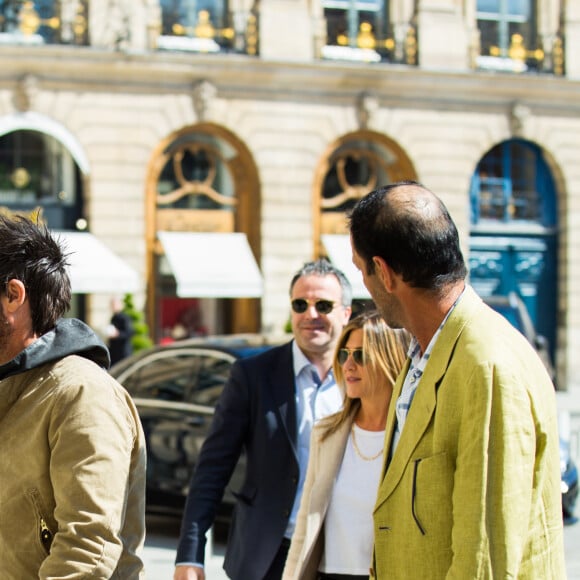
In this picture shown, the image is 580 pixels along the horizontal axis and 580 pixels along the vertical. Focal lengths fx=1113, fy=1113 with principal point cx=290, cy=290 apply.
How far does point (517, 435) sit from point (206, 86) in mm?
19386

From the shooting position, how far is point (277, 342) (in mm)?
8750

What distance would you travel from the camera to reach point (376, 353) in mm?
4258

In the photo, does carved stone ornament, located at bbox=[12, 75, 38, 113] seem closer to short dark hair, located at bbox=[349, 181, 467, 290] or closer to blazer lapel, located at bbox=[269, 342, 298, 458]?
blazer lapel, located at bbox=[269, 342, 298, 458]

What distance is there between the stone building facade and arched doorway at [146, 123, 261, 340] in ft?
0.13

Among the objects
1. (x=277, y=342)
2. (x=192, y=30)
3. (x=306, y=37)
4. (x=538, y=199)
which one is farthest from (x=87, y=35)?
(x=277, y=342)

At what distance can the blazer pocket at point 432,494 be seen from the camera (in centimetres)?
254

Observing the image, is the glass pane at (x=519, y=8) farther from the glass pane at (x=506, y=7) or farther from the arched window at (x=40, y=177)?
the arched window at (x=40, y=177)

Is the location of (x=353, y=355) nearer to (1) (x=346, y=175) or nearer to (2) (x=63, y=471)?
(2) (x=63, y=471)

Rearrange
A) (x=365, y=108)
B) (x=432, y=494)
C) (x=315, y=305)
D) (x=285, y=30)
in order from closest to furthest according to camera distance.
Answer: (x=432, y=494) < (x=315, y=305) < (x=285, y=30) < (x=365, y=108)

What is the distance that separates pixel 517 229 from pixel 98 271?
929 cm

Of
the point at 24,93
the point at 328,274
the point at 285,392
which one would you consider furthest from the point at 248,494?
the point at 24,93

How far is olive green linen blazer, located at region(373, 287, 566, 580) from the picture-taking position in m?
2.42

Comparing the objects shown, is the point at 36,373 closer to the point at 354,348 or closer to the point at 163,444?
the point at 354,348

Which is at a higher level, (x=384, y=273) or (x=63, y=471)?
(x=384, y=273)
